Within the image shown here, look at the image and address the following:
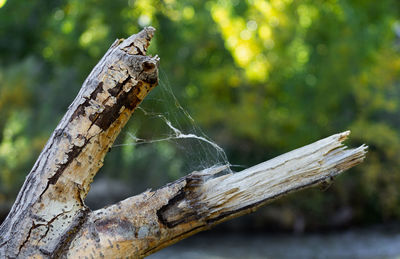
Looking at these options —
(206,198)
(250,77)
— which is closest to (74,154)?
(206,198)

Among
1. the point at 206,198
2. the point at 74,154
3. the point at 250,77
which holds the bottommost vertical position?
the point at 206,198

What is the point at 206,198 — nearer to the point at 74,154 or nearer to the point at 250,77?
the point at 74,154

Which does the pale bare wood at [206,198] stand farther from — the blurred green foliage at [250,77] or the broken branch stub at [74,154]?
the blurred green foliage at [250,77]

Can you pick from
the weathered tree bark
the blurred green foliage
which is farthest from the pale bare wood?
the blurred green foliage

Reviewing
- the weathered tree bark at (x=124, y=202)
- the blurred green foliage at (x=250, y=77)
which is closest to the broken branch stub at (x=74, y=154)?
the weathered tree bark at (x=124, y=202)

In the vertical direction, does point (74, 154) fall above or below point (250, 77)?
below

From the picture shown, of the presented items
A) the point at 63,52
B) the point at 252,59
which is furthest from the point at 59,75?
the point at 252,59

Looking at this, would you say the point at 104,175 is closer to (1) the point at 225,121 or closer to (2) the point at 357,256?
(1) the point at 225,121
